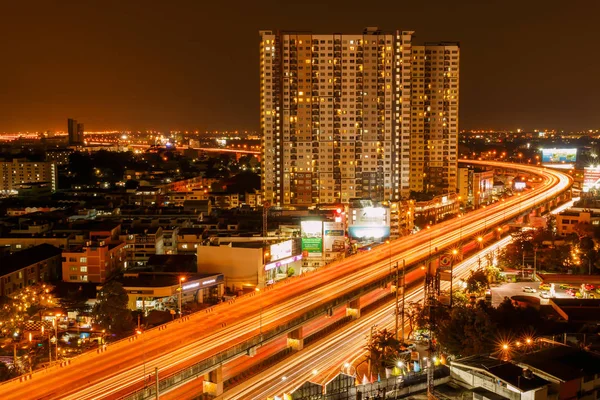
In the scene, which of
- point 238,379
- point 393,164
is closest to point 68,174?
point 393,164

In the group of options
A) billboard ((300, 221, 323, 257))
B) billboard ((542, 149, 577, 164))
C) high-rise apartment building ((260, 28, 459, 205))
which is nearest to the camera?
billboard ((300, 221, 323, 257))

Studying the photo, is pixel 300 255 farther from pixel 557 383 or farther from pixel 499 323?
pixel 557 383

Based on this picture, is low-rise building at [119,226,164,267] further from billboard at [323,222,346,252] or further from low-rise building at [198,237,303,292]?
billboard at [323,222,346,252]

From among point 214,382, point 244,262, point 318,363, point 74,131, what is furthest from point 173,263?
point 74,131

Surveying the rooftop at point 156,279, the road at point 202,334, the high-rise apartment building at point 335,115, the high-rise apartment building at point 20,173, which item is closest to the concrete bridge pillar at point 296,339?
the road at point 202,334

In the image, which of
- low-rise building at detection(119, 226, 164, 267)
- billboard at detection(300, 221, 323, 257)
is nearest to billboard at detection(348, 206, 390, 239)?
billboard at detection(300, 221, 323, 257)

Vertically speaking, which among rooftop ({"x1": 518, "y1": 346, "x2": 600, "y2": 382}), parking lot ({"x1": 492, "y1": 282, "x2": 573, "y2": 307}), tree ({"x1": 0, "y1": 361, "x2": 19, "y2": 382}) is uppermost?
rooftop ({"x1": 518, "y1": 346, "x2": 600, "y2": 382})

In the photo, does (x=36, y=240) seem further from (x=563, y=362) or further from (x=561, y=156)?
(x=561, y=156)
